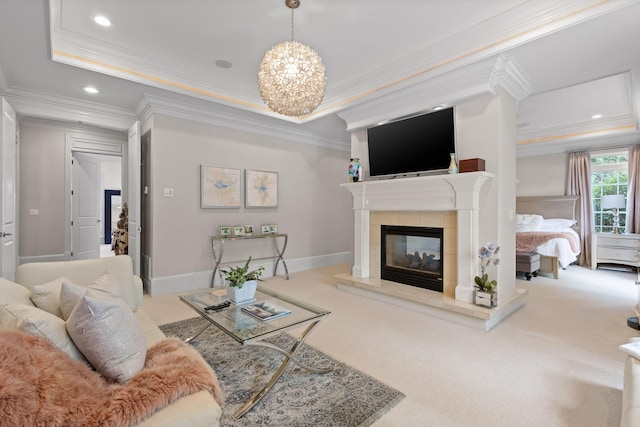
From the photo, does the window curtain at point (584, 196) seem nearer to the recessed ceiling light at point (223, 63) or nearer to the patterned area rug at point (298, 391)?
the patterned area rug at point (298, 391)

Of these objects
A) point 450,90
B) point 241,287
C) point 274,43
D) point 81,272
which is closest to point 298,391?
point 241,287

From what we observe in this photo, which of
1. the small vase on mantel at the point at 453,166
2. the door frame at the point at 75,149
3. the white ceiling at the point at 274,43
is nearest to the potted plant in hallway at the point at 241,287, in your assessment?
the white ceiling at the point at 274,43

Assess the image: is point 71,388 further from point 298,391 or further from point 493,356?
point 493,356

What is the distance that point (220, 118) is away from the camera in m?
4.62

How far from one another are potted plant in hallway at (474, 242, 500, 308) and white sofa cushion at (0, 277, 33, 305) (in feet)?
11.4

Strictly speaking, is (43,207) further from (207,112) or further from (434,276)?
(434,276)

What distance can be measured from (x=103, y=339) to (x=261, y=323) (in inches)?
35.7

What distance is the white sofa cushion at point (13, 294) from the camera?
1407mm

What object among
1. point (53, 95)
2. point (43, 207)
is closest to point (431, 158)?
point (53, 95)

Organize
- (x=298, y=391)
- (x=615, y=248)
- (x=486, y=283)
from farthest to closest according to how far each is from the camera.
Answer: (x=615, y=248) < (x=486, y=283) < (x=298, y=391)

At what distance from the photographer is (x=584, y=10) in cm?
237

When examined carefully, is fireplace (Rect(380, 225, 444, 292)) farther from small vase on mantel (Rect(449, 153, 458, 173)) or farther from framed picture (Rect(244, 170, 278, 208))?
framed picture (Rect(244, 170, 278, 208))

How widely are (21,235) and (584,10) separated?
24.5ft

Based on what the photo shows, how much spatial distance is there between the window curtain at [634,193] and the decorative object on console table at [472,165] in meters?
4.89
